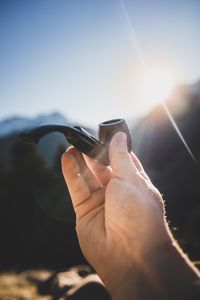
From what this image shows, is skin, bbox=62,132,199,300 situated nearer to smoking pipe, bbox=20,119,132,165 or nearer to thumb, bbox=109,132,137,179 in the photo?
thumb, bbox=109,132,137,179

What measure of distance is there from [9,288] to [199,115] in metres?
38.7

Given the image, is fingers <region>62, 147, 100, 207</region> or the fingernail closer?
the fingernail

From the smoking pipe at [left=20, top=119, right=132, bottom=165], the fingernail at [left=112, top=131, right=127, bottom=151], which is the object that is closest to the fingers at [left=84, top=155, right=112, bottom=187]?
the smoking pipe at [left=20, top=119, right=132, bottom=165]

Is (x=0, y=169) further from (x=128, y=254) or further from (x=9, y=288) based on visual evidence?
(x=128, y=254)

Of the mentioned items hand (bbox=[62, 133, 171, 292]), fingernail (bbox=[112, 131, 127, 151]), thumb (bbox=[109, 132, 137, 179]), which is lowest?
hand (bbox=[62, 133, 171, 292])

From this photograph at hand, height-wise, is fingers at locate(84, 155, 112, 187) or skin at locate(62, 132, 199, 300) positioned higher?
fingers at locate(84, 155, 112, 187)

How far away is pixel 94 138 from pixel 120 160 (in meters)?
0.43

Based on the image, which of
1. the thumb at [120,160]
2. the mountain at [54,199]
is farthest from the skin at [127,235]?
the mountain at [54,199]

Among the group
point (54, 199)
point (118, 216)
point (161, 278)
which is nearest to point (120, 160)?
point (118, 216)

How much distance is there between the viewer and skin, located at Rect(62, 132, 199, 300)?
7.13ft

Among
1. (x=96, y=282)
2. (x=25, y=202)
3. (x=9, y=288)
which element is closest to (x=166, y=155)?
(x=25, y=202)

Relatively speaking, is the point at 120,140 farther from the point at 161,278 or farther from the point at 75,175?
the point at 161,278

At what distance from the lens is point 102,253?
8.85ft

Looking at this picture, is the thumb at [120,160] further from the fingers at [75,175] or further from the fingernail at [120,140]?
the fingers at [75,175]
